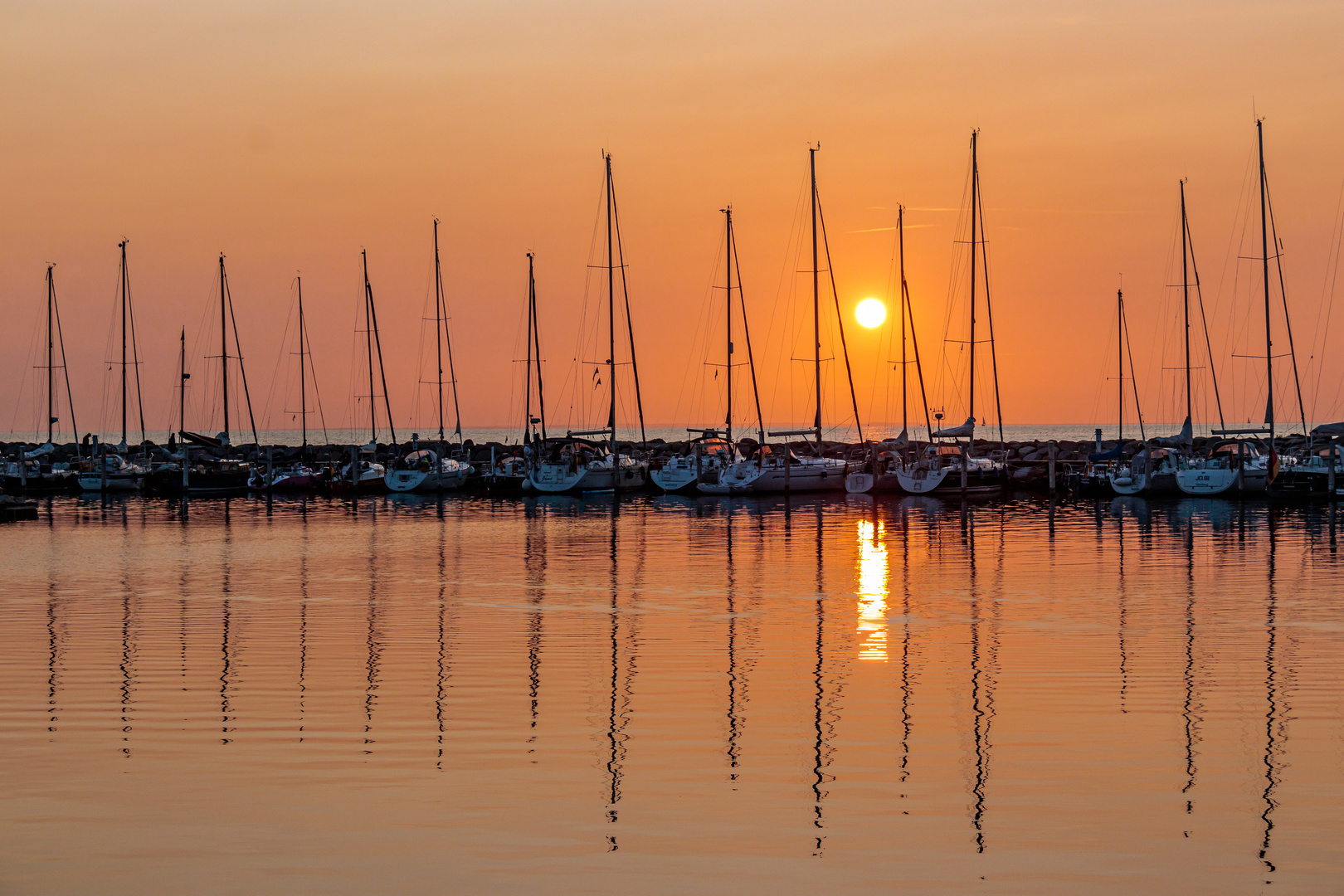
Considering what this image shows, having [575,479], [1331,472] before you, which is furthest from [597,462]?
[1331,472]

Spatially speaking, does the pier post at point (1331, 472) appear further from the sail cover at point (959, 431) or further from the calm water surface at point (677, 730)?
the calm water surface at point (677, 730)

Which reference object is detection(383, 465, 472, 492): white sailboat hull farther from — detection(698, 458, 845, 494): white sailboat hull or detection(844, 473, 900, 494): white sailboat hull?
detection(844, 473, 900, 494): white sailboat hull

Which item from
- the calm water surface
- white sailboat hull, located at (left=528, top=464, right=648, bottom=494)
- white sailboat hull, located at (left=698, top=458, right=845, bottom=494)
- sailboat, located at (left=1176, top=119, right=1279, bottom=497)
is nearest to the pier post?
sailboat, located at (left=1176, top=119, right=1279, bottom=497)

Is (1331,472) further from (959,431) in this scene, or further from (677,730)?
(677,730)

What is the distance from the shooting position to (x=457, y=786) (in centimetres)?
1265

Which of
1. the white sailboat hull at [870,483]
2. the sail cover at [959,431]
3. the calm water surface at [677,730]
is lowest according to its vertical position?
the calm water surface at [677,730]

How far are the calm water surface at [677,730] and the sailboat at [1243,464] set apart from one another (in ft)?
98.9

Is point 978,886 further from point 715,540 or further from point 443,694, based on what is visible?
point 715,540

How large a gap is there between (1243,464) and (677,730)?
53.5m

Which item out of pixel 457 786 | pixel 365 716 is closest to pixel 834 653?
pixel 365 716

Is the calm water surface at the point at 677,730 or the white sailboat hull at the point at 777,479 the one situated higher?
the white sailboat hull at the point at 777,479

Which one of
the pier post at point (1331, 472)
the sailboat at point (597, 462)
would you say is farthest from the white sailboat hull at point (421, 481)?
the pier post at point (1331, 472)

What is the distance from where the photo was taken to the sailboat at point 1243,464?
61.6 meters

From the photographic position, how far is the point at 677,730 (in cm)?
1520
